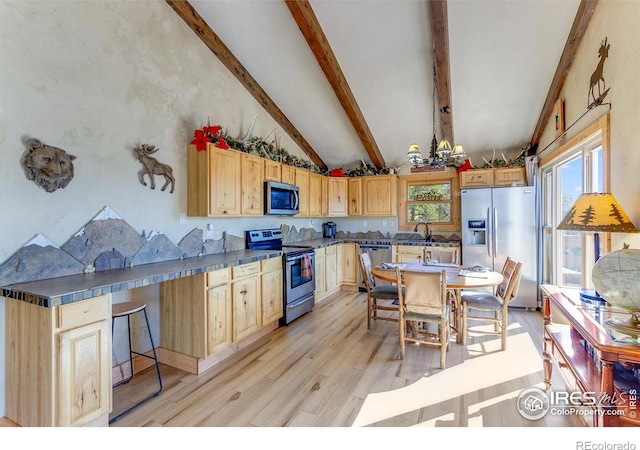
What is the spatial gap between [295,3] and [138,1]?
1.44 m

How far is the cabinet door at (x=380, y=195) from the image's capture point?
17.8 ft

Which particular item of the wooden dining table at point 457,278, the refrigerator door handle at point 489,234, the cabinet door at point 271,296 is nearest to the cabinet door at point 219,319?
the cabinet door at point 271,296

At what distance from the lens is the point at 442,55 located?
10.4ft

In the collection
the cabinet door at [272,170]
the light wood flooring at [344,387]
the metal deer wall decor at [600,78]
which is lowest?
the light wood flooring at [344,387]

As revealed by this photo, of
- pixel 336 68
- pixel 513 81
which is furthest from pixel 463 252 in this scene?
pixel 336 68

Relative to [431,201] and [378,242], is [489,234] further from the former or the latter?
[378,242]

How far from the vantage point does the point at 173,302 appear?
2789 mm

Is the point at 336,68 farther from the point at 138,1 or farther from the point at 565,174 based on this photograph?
the point at 565,174

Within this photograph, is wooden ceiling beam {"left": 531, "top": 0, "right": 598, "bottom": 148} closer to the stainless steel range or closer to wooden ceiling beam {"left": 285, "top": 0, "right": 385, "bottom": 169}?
wooden ceiling beam {"left": 285, "top": 0, "right": 385, "bottom": 169}

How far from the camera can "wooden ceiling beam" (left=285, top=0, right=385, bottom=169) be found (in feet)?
9.61

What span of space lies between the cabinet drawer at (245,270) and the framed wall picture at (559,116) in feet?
12.3

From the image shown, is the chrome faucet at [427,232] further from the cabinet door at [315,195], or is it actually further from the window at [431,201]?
the cabinet door at [315,195]

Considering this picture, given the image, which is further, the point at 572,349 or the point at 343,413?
the point at 343,413

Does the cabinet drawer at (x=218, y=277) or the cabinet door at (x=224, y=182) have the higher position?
the cabinet door at (x=224, y=182)
